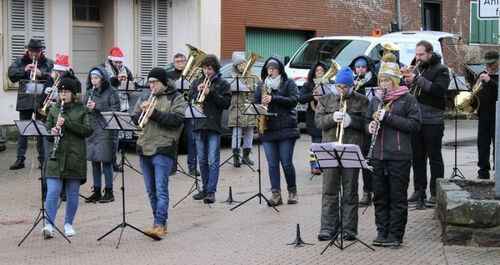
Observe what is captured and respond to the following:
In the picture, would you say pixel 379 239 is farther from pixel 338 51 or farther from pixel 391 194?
pixel 338 51

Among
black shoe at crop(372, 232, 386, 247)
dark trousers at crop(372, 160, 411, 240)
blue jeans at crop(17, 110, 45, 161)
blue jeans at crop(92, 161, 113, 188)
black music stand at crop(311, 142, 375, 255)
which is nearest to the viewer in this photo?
black music stand at crop(311, 142, 375, 255)

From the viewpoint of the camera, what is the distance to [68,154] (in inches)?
384

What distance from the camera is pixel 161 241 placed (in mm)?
9617

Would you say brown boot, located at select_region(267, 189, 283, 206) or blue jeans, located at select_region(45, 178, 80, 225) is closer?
blue jeans, located at select_region(45, 178, 80, 225)

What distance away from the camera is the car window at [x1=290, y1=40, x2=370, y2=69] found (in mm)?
19609

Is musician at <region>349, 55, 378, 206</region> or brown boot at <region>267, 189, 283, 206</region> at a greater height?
musician at <region>349, 55, 378, 206</region>

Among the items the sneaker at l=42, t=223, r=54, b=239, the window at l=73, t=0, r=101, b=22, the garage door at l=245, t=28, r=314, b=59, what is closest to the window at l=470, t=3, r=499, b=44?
the garage door at l=245, t=28, r=314, b=59

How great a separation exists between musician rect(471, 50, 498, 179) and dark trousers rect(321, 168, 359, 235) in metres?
4.15

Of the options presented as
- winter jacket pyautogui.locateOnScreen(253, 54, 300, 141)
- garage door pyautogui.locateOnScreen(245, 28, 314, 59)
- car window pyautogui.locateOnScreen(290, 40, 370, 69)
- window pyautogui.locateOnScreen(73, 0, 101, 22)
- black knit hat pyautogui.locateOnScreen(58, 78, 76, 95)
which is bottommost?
winter jacket pyautogui.locateOnScreen(253, 54, 300, 141)

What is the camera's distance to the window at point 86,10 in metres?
19.5

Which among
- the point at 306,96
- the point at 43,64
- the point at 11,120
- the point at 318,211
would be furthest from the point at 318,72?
the point at 11,120

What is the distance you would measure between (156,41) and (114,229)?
37.2 feet

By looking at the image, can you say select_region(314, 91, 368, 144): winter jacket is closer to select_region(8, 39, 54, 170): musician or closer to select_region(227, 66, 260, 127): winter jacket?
select_region(227, 66, 260, 127): winter jacket

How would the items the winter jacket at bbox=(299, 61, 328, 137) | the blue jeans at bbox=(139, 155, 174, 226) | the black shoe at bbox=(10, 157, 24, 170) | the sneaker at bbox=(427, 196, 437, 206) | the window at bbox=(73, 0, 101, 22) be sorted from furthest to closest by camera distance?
the window at bbox=(73, 0, 101, 22), the black shoe at bbox=(10, 157, 24, 170), the winter jacket at bbox=(299, 61, 328, 137), the sneaker at bbox=(427, 196, 437, 206), the blue jeans at bbox=(139, 155, 174, 226)
